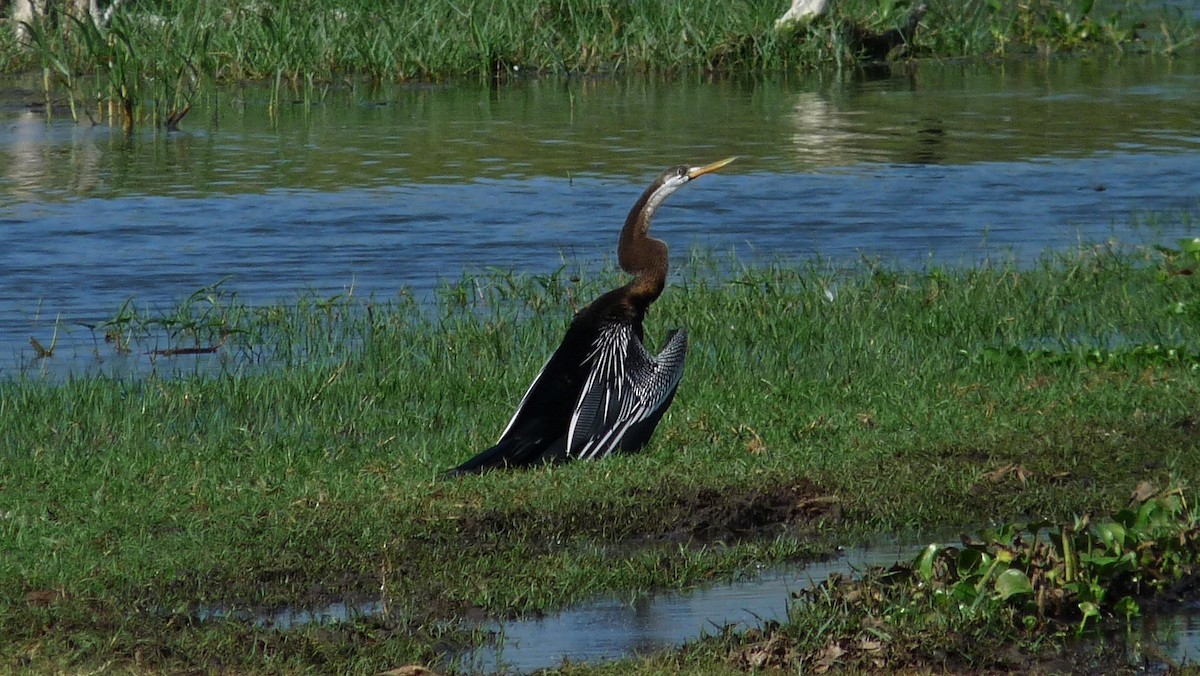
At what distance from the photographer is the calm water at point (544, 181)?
12898 millimetres

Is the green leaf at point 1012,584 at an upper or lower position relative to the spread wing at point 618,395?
lower

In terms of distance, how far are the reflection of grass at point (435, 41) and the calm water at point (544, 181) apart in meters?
0.41

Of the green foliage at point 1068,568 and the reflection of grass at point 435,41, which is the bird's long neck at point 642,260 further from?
the reflection of grass at point 435,41

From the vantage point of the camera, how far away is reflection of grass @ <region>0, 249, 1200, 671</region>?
5.74 m

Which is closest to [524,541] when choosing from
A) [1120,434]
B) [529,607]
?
[529,607]

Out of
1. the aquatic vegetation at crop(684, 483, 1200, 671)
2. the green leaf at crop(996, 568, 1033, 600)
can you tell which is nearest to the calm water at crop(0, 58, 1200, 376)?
the aquatic vegetation at crop(684, 483, 1200, 671)

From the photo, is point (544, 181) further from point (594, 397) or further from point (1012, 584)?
point (1012, 584)

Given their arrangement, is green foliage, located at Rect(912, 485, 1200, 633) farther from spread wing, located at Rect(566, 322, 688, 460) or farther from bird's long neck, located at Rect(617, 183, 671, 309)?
bird's long neck, located at Rect(617, 183, 671, 309)

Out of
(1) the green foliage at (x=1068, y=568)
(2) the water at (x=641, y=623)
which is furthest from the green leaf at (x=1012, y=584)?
(2) the water at (x=641, y=623)

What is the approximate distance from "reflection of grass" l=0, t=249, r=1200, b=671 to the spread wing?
0.13m

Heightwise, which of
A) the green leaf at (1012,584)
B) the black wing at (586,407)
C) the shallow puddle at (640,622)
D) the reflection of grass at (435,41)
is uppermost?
the reflection of grass at (435,41)

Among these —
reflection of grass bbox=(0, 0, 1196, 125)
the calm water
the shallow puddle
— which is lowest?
the shallow puddle

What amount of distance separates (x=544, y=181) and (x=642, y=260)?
26.6 ft

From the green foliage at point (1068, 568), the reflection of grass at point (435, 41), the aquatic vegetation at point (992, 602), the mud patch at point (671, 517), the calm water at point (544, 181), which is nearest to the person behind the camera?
the aquatic vegetation at point (992, 602)
